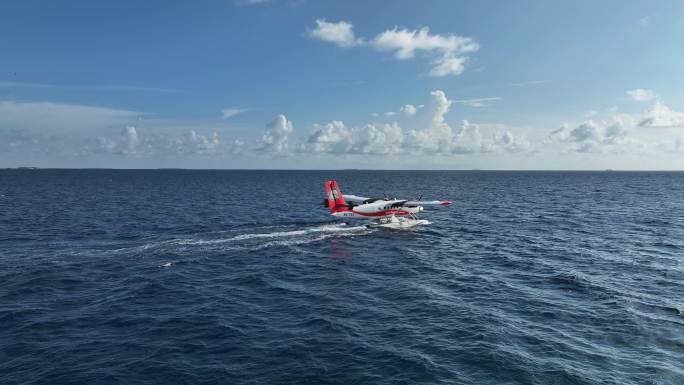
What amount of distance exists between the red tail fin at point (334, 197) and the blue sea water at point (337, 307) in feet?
20.4

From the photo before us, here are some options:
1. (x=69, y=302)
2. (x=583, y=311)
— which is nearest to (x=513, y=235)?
(x=583, y=311)

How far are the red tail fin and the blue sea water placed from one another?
6.20 meters

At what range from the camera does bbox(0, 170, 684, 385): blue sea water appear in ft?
70.2

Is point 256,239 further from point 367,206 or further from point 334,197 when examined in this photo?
point 367,206

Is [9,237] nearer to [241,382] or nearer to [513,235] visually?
[241,382]

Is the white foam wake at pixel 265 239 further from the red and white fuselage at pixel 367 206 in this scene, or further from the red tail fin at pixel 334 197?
the red tail fin at pixel 334 197

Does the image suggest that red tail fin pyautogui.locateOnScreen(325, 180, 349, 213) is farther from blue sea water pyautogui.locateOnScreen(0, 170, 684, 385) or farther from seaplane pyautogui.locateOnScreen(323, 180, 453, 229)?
blue sea water pyautogui.locateOnScreen(0, 170, 684, 385)

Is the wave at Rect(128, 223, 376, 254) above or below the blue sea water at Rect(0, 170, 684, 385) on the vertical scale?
above

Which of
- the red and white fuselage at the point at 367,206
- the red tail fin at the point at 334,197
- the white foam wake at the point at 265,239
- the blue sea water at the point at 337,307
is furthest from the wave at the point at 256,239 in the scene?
the red tail fin at the point at 334,197

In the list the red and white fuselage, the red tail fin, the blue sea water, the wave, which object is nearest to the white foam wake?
the wave

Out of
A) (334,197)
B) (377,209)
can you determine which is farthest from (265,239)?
(377,209)

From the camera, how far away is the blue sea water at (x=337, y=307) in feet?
70.2

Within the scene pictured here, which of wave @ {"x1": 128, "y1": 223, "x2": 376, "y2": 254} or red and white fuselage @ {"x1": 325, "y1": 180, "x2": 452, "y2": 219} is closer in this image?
wave @ {"x1": 128, "y1": 223, "x2": 376, "y2": 254}

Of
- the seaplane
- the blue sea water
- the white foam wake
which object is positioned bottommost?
the blue sea water
